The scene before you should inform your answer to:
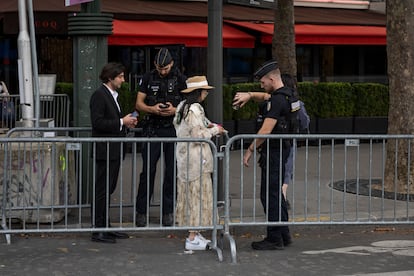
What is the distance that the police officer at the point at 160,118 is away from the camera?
30.7 ft

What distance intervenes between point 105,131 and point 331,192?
2445mm

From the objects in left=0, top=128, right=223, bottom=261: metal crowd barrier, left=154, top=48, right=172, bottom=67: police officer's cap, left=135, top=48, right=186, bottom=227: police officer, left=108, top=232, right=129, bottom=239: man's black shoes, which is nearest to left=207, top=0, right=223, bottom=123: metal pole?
left=135, top=48, right=186, bottom=227: police officer

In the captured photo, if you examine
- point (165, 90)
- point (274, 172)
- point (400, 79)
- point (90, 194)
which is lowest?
point (90, 194)

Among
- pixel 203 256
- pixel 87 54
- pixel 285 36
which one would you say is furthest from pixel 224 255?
pixel 285 36

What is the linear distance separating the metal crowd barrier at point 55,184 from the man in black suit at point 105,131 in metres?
0.09

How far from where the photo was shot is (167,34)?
17.8 meters

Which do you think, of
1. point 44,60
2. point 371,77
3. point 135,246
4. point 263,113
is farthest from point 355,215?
point 371,77

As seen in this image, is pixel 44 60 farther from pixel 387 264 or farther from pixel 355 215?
pixel 387 264

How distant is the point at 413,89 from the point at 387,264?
4.36 metres

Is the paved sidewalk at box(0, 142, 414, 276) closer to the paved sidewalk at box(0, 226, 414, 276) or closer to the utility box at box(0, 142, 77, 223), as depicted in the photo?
the paved sidewalk at box(0, 226, 414, 276)

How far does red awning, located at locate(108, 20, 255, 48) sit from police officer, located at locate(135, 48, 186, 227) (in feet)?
24.2

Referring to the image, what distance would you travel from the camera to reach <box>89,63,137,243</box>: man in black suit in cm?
896

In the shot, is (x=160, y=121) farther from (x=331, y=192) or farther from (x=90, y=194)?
(x=331, y=192)

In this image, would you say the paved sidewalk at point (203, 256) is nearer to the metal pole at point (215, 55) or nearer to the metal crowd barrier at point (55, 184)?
the metal crowd barrier at point (55, 184)
